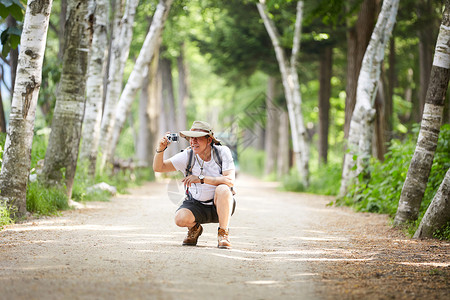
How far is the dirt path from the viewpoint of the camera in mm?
5004

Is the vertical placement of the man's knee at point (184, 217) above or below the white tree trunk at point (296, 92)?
below

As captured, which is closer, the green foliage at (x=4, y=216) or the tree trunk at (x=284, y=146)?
the green foliage at (x=4, y=216)

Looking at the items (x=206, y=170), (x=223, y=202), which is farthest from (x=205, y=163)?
(x=223, y=202)

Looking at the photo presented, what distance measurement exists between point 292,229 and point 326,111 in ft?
49.3

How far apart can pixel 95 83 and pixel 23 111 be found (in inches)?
218

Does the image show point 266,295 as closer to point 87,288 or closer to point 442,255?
point 87,288

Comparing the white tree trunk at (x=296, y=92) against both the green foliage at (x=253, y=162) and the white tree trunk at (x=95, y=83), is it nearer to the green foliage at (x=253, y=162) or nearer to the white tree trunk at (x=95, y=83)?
the white tree trunk at (x=95, y=83)

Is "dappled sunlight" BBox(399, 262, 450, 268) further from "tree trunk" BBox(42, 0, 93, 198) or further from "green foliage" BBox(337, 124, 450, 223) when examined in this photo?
"tree trunk" BBox(42, 0, 93, 198)

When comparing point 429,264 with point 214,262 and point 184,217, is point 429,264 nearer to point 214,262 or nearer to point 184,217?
point 214,262

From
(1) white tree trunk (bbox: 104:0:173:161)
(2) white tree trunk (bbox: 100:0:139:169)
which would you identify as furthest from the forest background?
(1) white tree trunk (bbox: 104:0:173:161)

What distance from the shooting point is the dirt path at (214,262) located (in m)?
5.00

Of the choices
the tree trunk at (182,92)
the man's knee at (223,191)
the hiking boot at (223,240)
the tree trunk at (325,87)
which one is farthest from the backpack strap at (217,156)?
the tree trunk at (182,92)

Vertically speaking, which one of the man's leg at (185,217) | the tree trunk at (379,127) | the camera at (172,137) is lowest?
the man's leg at (185,217)

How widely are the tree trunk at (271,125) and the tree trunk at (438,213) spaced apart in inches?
863
